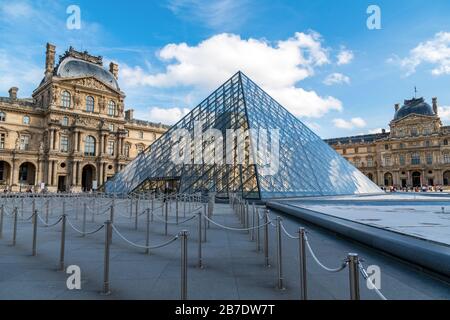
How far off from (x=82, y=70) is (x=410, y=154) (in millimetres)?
66049

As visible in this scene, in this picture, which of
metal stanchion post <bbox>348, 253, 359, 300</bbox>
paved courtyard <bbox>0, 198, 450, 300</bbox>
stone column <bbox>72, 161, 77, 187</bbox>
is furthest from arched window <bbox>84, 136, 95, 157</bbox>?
metal stanchion post <bbox>348, 253, 359, 300</bbox>

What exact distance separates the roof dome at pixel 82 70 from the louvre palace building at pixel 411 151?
57629 millimetres

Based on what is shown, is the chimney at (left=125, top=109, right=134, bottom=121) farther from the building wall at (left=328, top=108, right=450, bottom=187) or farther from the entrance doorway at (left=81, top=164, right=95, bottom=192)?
the building wall at (left=328, top=108, right=450, bottom=187)

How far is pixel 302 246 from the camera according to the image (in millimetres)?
3086

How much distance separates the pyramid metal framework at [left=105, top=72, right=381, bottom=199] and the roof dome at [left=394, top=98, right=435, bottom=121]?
159ft

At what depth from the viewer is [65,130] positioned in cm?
4641

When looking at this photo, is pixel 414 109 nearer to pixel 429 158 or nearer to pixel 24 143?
pixel 429 158

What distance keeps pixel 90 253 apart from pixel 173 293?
8.49 ft

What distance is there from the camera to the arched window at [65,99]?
46250 millimetres

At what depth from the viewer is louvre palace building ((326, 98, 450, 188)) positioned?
61219 mm

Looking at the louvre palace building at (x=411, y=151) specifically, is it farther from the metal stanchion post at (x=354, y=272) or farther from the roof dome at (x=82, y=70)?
the metal stanchion post at (x=354, y=272)

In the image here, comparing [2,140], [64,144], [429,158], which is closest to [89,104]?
[64,144]
